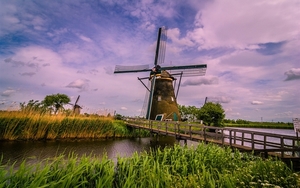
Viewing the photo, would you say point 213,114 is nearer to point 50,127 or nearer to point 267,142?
point 267,142

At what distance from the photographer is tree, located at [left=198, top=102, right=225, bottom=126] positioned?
21438mm

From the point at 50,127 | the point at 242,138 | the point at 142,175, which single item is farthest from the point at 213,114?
the point at 142,175

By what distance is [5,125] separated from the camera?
1220 centimetres

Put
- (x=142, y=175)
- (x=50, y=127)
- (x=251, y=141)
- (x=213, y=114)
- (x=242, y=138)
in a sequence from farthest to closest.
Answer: (x=213, y=114)
(x=50, y=127)
(x=242, y=138)
(x=251, y=141)
(x=142, y=175)

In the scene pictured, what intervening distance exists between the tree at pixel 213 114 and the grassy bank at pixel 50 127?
11.0 meters

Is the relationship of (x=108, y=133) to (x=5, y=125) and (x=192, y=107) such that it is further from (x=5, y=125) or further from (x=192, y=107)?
(x=192, y=107)

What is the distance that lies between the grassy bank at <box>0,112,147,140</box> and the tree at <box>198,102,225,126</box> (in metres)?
11.0

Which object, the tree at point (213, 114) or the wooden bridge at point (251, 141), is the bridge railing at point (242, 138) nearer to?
the wooden bridge at point (251, 141)

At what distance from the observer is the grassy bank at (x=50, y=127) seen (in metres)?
12.2

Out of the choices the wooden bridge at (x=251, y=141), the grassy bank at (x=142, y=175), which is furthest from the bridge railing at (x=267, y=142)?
the grassy bank at (x=142, y=175)

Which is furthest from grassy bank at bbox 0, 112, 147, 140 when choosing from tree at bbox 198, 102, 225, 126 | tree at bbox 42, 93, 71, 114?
tree at bbox 42, 93, 71, 114

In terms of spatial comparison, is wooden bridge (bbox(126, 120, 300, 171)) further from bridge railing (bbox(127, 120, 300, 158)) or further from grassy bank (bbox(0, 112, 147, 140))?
grassy bank (bbox(0, 112, 147, 140))

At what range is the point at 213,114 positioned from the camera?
852 inches

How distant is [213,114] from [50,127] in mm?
16609
